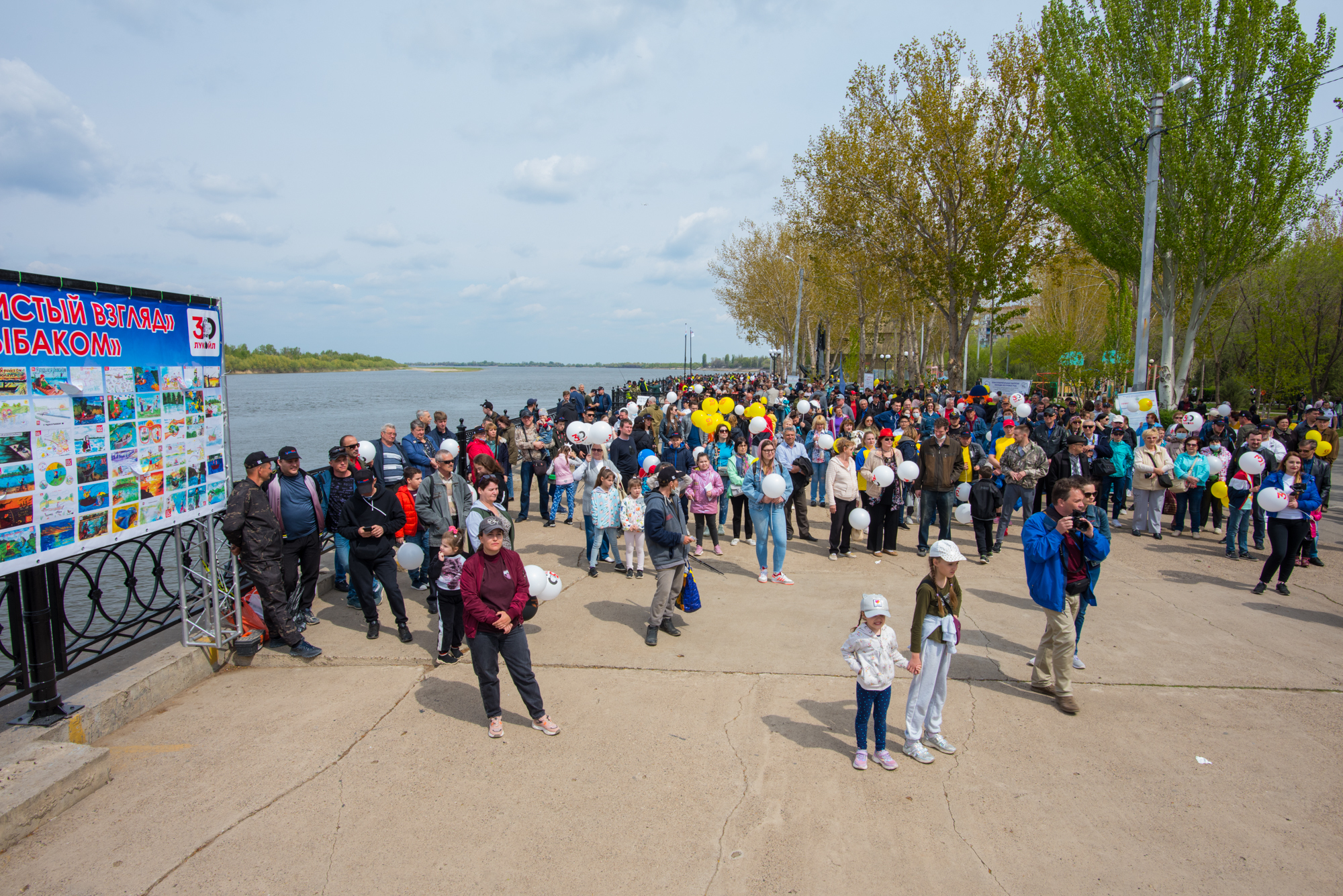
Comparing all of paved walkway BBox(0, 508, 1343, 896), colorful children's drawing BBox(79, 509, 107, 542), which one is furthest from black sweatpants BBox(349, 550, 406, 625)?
colorful children's drawing BBox(79, 509, 107, 542)

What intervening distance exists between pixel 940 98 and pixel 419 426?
19.0m

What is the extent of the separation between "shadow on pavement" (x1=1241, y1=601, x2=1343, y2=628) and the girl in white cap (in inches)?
207

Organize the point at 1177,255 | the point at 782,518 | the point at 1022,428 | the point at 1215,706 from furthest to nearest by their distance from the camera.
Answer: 1. the point at 1177,255
2. the point at 1022,428
3. the point at 782,518
4. the point at 1215,706

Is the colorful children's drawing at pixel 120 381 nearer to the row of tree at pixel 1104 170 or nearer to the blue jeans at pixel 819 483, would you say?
the blue jeans at pixel 819 483

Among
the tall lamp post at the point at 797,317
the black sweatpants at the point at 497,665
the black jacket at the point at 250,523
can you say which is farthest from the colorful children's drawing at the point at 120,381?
the tall lamp post at the point at 797,317

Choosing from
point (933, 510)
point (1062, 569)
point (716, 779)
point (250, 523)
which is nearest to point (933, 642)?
point (1062, 569)

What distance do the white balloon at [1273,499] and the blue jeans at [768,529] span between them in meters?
5.28

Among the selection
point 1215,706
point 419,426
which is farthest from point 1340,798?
point 419,426

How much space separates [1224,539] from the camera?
9867 mm

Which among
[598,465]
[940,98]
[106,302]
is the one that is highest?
[940,98]

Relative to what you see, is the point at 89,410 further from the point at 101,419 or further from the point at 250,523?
the point at 250,523

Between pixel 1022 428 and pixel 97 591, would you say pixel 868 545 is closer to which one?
pixel 1022 428

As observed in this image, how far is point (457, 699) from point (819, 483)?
821 cm

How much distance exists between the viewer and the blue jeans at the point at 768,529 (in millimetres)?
7723
